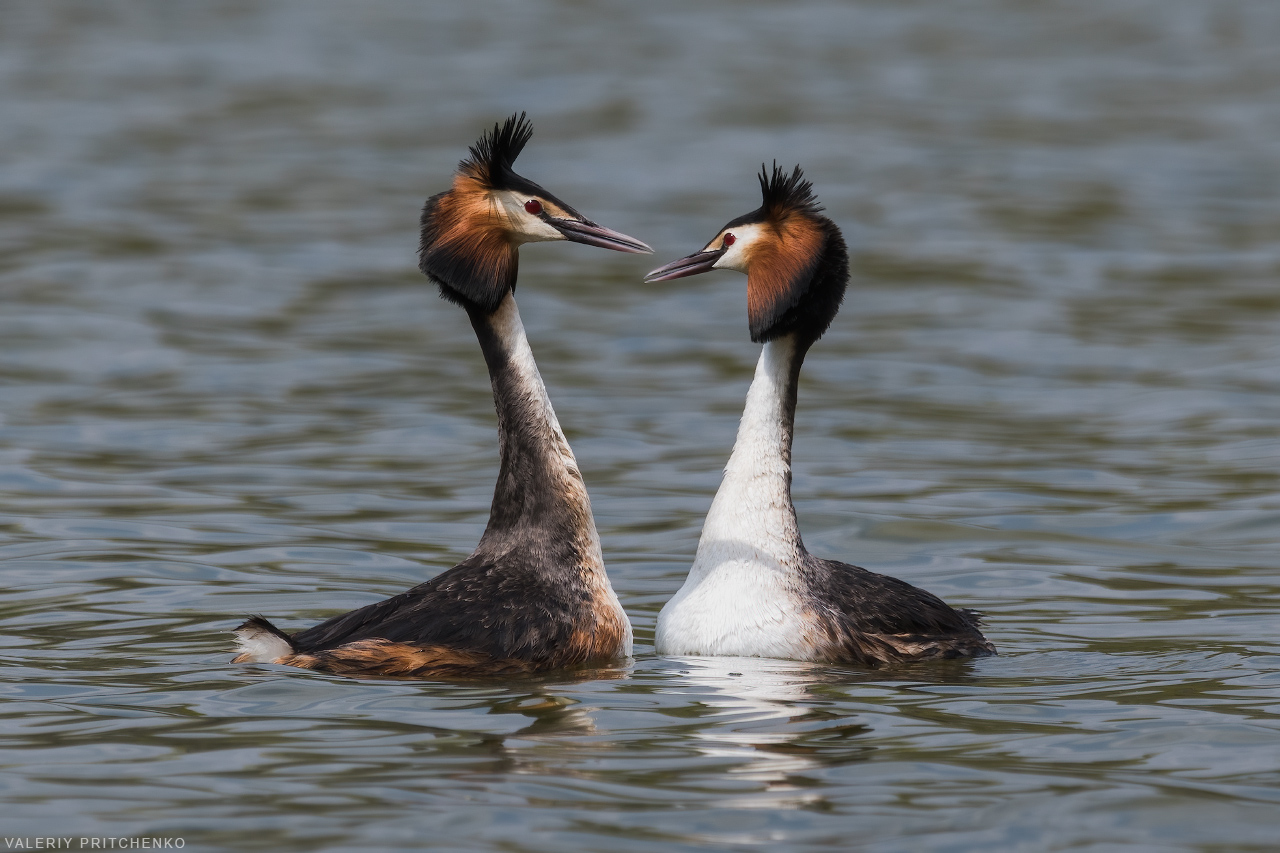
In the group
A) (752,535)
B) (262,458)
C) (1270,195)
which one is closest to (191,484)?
(262,458)

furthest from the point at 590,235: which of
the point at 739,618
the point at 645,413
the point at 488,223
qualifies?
the point at 645,413

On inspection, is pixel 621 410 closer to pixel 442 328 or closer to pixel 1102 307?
pixel 442 328

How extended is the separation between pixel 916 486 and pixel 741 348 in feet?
20.1

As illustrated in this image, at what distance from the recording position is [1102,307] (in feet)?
72.1

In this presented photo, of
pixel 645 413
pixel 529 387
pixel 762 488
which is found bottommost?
pixel 762 488

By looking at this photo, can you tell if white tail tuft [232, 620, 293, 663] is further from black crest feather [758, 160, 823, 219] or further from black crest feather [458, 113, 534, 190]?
black crest feather [758, 160, 823, 219]

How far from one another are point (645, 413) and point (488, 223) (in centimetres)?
800

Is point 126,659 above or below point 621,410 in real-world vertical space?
below

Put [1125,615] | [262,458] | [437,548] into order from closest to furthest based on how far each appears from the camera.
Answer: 1. [1125,615]
2. [437,548]
3. [262,458]

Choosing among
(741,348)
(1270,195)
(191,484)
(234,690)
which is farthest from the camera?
(1270,195)

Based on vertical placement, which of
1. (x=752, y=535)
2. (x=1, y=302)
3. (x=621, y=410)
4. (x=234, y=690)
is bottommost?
(x=234, y=690)

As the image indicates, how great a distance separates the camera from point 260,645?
872 cm

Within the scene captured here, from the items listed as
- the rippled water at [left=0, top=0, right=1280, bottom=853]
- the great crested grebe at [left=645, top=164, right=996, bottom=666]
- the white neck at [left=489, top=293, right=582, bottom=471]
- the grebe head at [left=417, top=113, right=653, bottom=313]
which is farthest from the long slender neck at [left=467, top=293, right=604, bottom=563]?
the rippled water at [left=0, top=0, right=1280, bottom=853]

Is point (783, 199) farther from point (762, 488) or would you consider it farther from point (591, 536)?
point (591, 536)
